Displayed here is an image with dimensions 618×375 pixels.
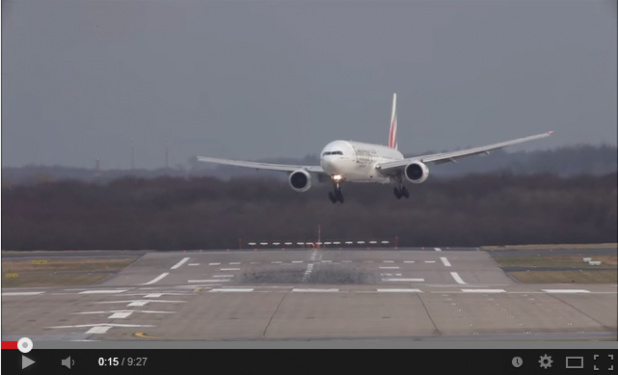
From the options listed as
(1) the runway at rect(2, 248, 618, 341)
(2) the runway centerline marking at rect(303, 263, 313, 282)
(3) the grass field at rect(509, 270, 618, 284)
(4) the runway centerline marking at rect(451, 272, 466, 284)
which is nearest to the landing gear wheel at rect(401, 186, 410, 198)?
(1) the runway at rect(2, 248, 618, 341)

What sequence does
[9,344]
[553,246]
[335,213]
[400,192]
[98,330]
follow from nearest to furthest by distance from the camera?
[9,344] < [98,330] < [335,213] < [553,246] < [400,192]

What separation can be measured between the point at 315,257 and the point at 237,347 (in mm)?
39362

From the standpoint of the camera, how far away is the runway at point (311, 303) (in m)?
16.8

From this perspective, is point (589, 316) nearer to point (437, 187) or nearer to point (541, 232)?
point (541, 232)

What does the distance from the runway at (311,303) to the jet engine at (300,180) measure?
4009 mm

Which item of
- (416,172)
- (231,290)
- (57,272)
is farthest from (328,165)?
(231,290)

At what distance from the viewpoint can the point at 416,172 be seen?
49.1 meters

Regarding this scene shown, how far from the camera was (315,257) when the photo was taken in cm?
4384

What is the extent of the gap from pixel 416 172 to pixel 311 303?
26.1 meters

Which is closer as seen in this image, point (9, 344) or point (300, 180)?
point (9, 344)

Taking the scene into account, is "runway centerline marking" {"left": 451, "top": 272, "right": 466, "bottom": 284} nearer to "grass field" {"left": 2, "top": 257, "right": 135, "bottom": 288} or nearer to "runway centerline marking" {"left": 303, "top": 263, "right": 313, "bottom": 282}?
"runway centerline marking" {"left": 303, "top": 263, "right": 313, "bottom": 282}

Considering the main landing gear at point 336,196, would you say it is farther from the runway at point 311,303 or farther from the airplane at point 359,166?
the runway at point 311,303
